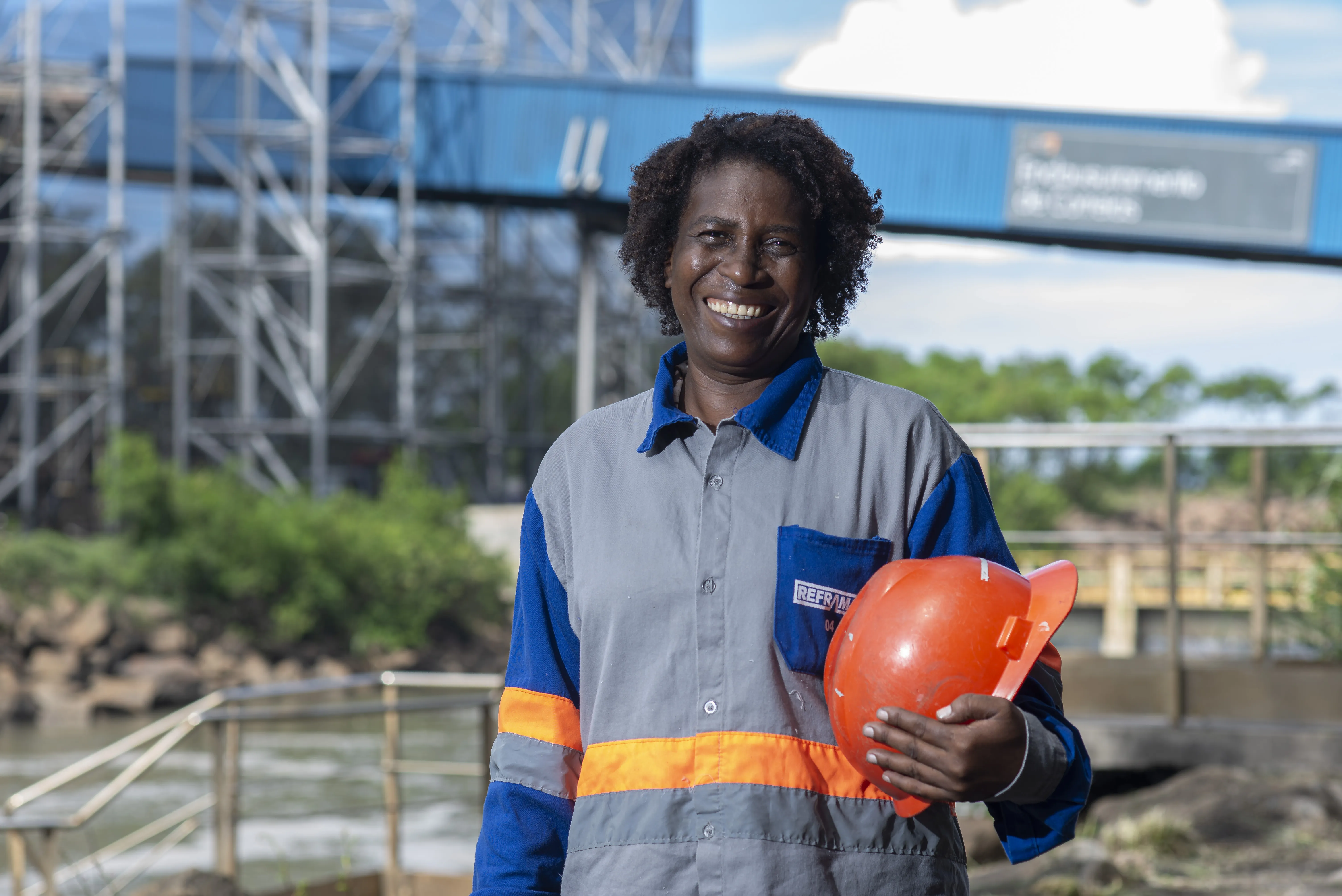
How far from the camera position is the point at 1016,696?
1.80 meters

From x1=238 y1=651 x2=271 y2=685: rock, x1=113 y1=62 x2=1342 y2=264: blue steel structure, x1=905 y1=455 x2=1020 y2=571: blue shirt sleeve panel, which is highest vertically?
x1=113 y1=62 x2=1342 y2=264: blue steel structure

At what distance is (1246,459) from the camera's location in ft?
162

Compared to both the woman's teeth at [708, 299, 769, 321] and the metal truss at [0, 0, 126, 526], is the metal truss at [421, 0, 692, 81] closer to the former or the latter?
the metal truss at [0, 0, 126, 526]

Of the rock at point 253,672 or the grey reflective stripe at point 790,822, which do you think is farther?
the rock at point 253,672

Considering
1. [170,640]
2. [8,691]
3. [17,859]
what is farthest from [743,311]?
[170,640]

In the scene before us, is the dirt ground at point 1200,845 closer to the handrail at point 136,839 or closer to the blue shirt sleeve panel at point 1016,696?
the handrail at point 136,839

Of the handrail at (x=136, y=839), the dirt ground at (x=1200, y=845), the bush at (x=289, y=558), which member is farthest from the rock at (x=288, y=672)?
the dirt ground at (x=1200, y=845)

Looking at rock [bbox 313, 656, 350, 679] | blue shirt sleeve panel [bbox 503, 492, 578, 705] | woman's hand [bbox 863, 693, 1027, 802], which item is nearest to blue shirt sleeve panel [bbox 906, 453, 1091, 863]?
woman's hand [bbox 863, 693, 1027, 802]

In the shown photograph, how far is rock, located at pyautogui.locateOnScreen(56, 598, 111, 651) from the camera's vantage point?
19.3 metres

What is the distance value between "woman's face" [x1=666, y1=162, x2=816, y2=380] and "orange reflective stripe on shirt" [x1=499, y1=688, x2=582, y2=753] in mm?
514

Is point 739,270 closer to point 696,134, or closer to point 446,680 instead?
point 696,134

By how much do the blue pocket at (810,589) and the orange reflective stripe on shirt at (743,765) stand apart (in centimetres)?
11

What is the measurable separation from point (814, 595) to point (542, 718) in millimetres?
433

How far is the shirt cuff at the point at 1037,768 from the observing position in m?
1.73
